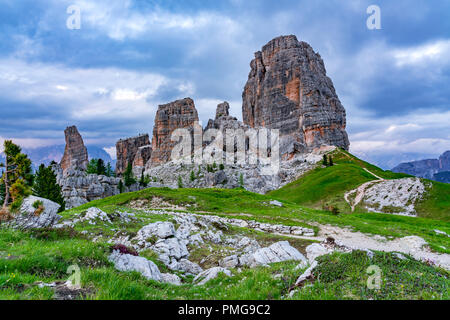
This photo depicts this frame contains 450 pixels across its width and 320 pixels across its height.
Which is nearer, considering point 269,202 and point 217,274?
point 217,274

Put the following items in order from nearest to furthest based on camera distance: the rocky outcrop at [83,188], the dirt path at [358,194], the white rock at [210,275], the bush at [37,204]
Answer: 1. the white rock at [210,275]
2. the bush at [37,204]
3. the dirt path at [358,194]
4. the rocky outcrop at [83,188]

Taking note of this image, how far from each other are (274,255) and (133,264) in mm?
9179

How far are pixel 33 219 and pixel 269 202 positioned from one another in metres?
46.2

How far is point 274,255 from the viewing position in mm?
16500

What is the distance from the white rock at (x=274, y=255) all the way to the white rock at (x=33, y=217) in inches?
557

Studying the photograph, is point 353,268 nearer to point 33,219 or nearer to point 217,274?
point 217,274

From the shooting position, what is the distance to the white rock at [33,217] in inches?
624

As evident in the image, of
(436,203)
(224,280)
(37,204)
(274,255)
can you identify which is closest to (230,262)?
(274,255)

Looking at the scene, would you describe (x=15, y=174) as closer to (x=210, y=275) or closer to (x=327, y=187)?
(x=210, y=275)

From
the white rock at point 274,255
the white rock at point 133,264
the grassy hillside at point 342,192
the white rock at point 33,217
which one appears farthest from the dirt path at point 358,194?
the white rock at point 33,217

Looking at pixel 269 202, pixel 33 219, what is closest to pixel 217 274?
pixel 33 219

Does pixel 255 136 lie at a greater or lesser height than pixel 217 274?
greater

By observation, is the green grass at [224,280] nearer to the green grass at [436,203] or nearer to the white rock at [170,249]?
the white rock at [170,249]
